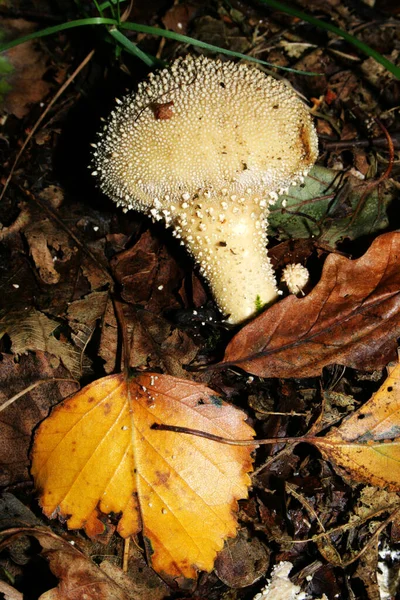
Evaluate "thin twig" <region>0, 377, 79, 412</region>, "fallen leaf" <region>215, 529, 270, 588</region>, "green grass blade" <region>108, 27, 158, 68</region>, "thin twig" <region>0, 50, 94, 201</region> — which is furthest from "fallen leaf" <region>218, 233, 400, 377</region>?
"thin twig" <region>0, 50, 94, 201</region>

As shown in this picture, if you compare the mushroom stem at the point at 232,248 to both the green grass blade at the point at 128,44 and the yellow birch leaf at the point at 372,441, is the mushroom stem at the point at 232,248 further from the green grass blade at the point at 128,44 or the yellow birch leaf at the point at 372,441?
the green grass blade at the point at 128,44

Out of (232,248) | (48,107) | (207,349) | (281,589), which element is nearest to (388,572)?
(281,589)

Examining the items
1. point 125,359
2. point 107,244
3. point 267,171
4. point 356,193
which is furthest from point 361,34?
point 125,359

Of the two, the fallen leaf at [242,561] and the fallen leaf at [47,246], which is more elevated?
the fallen leaf at [47,246]

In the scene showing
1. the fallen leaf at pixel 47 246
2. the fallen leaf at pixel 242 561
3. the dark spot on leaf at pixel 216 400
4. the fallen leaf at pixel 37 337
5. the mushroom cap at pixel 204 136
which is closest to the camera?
the mushroom cap at pixel 204 136

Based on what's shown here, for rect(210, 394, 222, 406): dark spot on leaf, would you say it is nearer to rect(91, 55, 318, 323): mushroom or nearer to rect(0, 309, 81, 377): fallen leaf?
rect(91, 55, 318, 323): mushroom

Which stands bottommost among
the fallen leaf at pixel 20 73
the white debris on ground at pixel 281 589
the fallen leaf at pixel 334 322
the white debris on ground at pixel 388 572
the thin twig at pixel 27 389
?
the white debris on ground at pixel 281 589

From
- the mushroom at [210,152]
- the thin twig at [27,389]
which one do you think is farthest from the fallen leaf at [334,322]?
the thin twig at [27,389]
